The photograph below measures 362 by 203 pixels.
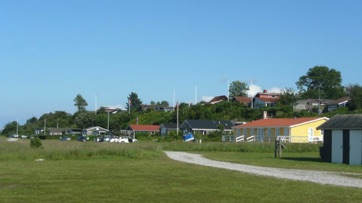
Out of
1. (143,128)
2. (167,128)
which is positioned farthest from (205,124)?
(143,128)

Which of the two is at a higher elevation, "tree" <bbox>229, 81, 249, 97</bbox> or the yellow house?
"tree" <bbox>229, 81, 249, 97</bbox>

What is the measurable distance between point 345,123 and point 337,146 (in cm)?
166

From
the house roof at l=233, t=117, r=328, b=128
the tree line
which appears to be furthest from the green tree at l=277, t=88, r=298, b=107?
the house roof at l=233, t=117, r=328, b=128

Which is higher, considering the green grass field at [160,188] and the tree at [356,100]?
the tree at [356,100]

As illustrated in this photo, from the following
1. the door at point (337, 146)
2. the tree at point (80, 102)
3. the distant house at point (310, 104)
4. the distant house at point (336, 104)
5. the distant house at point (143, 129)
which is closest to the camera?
the door at point (337, 146)

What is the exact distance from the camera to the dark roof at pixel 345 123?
107 ft

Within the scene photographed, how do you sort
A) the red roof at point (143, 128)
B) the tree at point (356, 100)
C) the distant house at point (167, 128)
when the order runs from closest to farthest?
the tree at point (356, 100) → the distant house at point (167, 128) → the red roof at point (143, 128)

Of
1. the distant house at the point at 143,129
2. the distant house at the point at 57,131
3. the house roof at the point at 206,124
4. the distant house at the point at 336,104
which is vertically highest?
the distant house at the point at 336,104

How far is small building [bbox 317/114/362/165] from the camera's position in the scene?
107ft

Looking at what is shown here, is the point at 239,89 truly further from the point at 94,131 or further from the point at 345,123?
the point at 345,123

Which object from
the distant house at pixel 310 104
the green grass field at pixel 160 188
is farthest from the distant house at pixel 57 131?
the green grass field at pixel 160 188

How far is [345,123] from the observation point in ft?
110

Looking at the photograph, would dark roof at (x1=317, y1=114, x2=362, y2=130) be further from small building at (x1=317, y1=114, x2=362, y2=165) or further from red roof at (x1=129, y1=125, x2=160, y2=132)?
red roof at (x1=129, y1=125, x2=160, y2=132)

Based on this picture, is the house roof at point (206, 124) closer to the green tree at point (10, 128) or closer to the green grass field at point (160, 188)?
the green grass field at point (160, 188)
